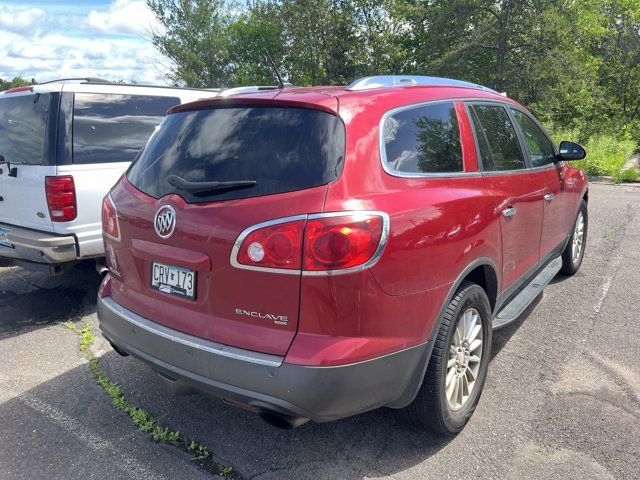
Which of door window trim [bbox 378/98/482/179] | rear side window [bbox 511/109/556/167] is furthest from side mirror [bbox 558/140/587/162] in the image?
door window trim [bbox 378/98/482/179]

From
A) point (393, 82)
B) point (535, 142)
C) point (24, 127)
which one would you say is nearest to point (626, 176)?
point (535, 142)

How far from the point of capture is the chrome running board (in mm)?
3397

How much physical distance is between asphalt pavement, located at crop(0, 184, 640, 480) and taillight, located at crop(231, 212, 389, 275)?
113 centimetres

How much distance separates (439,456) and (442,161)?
1549mm

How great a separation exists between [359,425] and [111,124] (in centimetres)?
370

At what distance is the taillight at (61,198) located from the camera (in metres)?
4.38

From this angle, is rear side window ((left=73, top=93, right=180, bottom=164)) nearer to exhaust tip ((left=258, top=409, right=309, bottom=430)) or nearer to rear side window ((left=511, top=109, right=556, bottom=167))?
exhaust tip ((left=258, top=409, right=309, bottom=430))

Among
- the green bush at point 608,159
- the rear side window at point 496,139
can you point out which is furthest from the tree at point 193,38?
the rear side window at point 496,139

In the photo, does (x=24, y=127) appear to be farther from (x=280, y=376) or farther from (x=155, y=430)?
(x=280, y=376)

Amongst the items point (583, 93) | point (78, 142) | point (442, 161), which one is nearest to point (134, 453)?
point (442, 161)

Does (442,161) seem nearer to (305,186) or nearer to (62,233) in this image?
(305,186)

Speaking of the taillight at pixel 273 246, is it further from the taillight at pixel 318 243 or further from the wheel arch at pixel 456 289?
the wheel arch at pixel 456 289

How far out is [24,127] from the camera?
15.4 ft

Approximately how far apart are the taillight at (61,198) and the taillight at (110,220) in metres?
1.66
